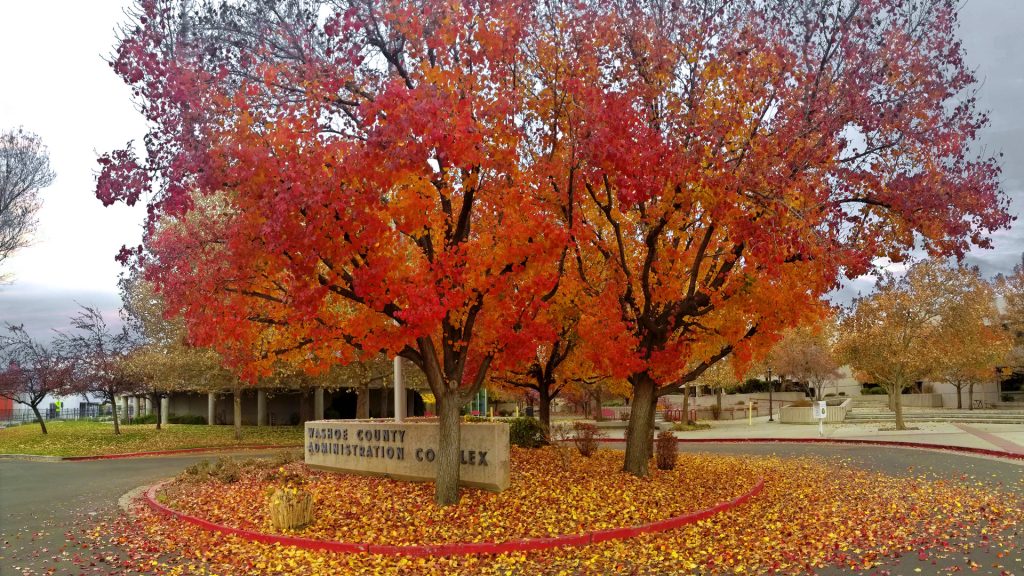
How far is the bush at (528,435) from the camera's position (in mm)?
18406

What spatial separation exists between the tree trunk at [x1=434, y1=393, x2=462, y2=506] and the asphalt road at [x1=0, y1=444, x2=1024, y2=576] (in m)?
4.48

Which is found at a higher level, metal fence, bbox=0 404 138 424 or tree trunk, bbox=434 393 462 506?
tree trunk, bbox=434 393 462 506

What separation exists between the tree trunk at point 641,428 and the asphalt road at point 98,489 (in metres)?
5.92

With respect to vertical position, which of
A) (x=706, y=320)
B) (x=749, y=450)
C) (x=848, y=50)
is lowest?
(x=749, y=450)

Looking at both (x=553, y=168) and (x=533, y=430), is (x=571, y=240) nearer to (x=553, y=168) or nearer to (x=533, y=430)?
(x=553, y=168)

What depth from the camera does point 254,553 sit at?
902 centimetres

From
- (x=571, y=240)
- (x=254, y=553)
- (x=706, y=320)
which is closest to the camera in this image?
(x=254, y=553)

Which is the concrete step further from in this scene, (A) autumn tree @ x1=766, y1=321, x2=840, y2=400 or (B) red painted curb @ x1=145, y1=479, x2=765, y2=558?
(B) red painted curb @ x1=145, y1=479, x2=765, y2=558

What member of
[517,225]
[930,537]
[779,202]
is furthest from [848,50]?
[930,537]

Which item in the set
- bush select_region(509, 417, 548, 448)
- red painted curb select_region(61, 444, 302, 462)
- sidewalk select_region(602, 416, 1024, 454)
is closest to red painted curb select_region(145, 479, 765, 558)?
bush select_region(509, 417, 548, 448)

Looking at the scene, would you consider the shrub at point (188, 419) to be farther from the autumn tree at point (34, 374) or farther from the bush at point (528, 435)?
the bush at point (528, 435)

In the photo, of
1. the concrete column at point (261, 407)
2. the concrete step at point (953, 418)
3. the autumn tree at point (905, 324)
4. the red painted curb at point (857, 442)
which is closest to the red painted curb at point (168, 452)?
the red painted curb at point (857, 442)

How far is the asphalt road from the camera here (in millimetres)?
8344

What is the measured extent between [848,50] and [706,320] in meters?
5.95
